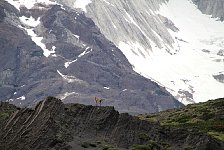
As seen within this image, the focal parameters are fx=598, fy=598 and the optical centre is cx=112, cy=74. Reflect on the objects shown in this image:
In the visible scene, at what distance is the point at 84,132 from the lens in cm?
6234

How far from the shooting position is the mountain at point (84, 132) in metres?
56.8

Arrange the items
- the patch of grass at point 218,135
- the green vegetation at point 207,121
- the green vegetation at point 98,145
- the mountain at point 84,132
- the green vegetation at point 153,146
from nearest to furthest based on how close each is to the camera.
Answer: the mountain at point 84,132 < the green vegetation at point 98,145 < the green vegetation at point 153,146 < the patch of grass at point 218,135 < the green vegetation at point 207,121

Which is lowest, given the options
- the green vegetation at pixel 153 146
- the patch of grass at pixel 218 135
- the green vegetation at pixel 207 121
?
the green vegetation at pixel 207 121

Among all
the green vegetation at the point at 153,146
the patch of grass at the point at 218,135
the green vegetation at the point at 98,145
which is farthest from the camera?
the patch of grass at the point at 218,135

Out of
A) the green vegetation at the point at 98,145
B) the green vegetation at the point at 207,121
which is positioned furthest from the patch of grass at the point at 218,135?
the green vegetation at the point at 98,145

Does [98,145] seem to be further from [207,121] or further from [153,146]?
[207,121]

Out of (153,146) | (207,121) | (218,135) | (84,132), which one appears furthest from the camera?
(207,121)

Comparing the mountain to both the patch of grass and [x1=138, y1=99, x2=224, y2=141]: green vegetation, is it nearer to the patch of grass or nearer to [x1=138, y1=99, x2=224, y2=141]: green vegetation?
the patch of grass

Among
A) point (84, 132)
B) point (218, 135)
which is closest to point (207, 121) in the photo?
point (218, 135)

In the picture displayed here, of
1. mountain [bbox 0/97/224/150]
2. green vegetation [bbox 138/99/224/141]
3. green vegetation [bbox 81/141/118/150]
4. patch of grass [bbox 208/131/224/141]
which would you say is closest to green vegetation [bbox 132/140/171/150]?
mountain [bbox 0/97/224/150]

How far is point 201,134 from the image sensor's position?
66125 millimetres

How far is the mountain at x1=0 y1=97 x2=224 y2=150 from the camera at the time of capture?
5684 cm

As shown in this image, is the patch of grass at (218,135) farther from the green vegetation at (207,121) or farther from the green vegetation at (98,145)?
the green vegetation at (98,145)

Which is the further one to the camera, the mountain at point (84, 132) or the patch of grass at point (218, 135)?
the patch of grass at point (218, 135)
